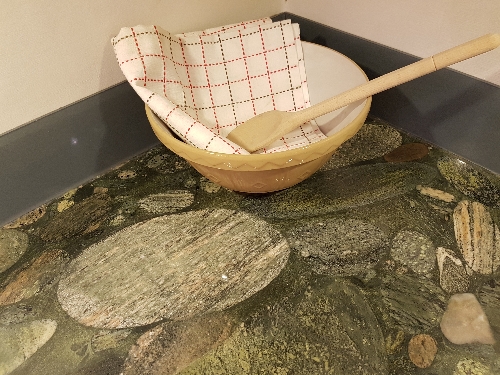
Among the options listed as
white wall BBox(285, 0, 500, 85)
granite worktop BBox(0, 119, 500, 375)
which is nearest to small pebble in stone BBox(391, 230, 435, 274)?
granite worktop BBox(0, 119, 500, 375)

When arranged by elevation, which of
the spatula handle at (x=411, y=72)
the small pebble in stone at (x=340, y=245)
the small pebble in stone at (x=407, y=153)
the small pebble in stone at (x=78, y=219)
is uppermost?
the spatula handle at (x=411, y=72)

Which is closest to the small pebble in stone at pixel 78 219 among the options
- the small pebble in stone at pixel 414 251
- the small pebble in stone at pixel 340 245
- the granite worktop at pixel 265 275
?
the granite worktop at pixel 265 275

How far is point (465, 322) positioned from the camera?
17.3 inches

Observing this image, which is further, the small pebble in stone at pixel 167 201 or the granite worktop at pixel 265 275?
the small pebble in stone at pixel 167 201

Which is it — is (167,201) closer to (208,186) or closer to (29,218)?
(208,186)

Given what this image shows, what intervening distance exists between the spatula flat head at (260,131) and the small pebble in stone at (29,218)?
0.96 ft

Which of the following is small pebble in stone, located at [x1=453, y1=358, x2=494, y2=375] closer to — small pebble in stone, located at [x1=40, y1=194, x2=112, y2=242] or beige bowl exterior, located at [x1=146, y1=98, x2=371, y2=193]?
beige bowl exterior, located at [x1=146, y1=98, x2=371, y2=193]

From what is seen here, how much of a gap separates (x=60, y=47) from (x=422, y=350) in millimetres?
558

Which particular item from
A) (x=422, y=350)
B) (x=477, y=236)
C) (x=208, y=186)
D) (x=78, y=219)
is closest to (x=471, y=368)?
(x=422, y=350)

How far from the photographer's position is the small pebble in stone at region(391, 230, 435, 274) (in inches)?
19.5

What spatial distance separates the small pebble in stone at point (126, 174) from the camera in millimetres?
658

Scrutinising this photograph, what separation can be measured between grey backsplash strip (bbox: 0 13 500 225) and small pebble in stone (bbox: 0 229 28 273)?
0.11ft

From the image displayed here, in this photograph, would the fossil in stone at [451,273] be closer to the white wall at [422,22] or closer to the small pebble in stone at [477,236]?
the small pebble in stone at [477,236]

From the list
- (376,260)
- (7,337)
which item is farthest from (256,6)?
(7,337)
